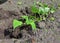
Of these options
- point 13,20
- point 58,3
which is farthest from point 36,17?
A: point 58,3

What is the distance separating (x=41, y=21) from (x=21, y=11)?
34 cm

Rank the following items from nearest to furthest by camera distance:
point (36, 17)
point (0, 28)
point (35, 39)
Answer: point (35, 39) < point (0, 28) < point (36, 17)

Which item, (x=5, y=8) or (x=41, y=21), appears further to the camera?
(x=5, y=8)

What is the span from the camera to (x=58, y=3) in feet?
10.3

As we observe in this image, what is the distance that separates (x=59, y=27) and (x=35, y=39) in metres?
0.40

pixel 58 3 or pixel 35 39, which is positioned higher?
pixel 58 3

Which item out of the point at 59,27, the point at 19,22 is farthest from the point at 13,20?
the point at 59,27

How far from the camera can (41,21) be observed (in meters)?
2.73

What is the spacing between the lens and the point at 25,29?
258cm

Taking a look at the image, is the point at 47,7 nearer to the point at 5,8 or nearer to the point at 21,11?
the point at 21,11

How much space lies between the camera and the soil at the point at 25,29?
8.05 ft

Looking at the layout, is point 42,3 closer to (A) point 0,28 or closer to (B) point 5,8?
(B) point 5,8

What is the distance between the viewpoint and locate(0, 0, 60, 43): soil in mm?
2455

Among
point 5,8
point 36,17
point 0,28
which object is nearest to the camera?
point 0,28
